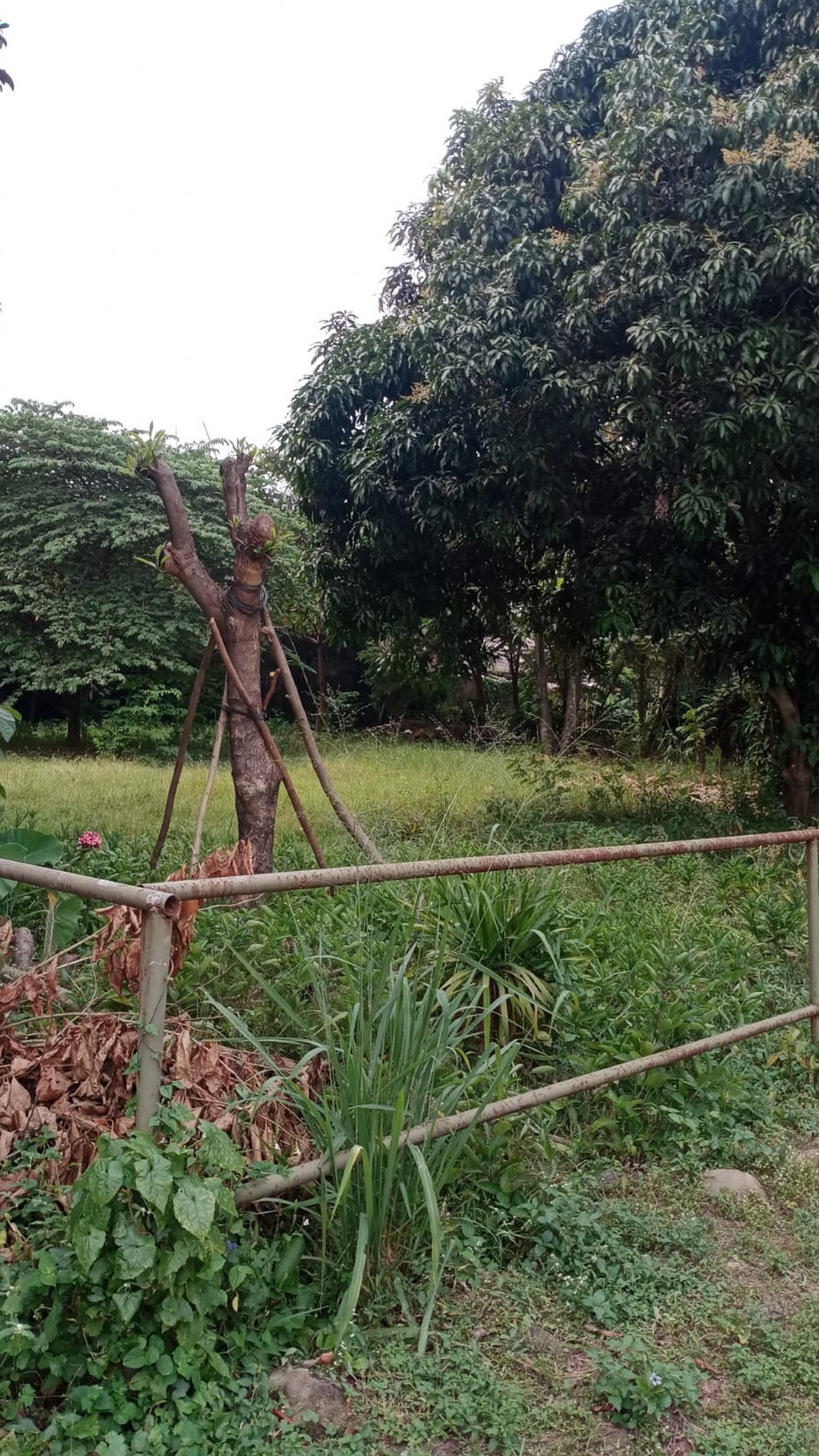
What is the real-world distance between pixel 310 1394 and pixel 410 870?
0.93 meters

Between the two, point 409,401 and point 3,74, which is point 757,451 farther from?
point 3,74

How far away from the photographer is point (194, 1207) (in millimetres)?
1709

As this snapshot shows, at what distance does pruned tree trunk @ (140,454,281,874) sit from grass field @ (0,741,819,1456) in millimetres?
582

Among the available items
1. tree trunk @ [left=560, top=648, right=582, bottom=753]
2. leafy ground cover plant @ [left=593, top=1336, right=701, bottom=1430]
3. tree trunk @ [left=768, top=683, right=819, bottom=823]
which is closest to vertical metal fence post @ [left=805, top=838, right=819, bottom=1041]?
leafy ground cover plant @ [left=593, top=1336, right=701, bottom=1430]

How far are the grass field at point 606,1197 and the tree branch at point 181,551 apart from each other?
1349mm

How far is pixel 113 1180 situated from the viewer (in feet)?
5.52

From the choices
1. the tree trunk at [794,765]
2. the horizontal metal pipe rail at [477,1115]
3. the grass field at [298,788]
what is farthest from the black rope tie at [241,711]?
the tree trunk at [794,765]

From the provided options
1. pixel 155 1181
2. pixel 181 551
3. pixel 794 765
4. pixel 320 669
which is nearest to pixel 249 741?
pixel 181 551

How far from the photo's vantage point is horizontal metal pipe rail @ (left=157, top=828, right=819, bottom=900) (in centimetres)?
182

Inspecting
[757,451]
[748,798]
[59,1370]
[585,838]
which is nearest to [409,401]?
[757,451]

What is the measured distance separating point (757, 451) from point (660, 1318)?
5559 mm

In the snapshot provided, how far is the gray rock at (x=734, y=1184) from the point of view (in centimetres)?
274

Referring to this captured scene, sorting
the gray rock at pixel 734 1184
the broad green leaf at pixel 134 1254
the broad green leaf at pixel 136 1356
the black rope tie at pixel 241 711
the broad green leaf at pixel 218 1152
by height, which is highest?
the black rope tie at pixel 241 711

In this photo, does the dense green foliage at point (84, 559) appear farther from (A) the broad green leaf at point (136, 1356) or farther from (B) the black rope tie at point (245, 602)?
(A) the broad green leaf at point (136, 1356)
